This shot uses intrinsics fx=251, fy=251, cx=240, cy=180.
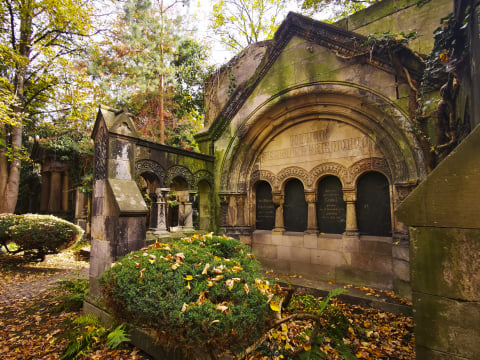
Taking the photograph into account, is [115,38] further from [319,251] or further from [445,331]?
[445,331]

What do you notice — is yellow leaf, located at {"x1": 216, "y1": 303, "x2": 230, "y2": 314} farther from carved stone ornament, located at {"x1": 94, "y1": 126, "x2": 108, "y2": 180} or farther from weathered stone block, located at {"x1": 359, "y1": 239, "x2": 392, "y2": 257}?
weathered stone block, located at {"x1": 359, "y1": 239, "x2": 392, "y2": 257}

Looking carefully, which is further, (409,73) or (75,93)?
(75,93)

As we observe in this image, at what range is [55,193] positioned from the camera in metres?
16.7

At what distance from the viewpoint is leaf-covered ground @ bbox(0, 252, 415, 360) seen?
3.11 m

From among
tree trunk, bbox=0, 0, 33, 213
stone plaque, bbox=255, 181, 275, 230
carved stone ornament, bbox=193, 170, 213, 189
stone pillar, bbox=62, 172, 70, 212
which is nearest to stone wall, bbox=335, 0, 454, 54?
stone plaque, bbox=255, 181, 275, 230

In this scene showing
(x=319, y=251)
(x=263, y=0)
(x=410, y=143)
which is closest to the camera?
(x=410, y=143)

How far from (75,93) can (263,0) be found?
34.7 feet

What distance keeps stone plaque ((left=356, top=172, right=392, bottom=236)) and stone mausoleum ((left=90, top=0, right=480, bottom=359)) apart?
21 mm

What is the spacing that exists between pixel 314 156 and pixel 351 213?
1.53m

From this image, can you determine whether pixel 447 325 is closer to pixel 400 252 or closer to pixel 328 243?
pixel 400 252

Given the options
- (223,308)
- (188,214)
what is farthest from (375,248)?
(223,308)

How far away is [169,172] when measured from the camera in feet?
17.6

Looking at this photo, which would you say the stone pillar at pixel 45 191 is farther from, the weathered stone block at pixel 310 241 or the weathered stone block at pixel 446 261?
the weathered stone block at pixel 446 261

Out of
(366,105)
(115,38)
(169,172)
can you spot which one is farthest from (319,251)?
(115,38)
